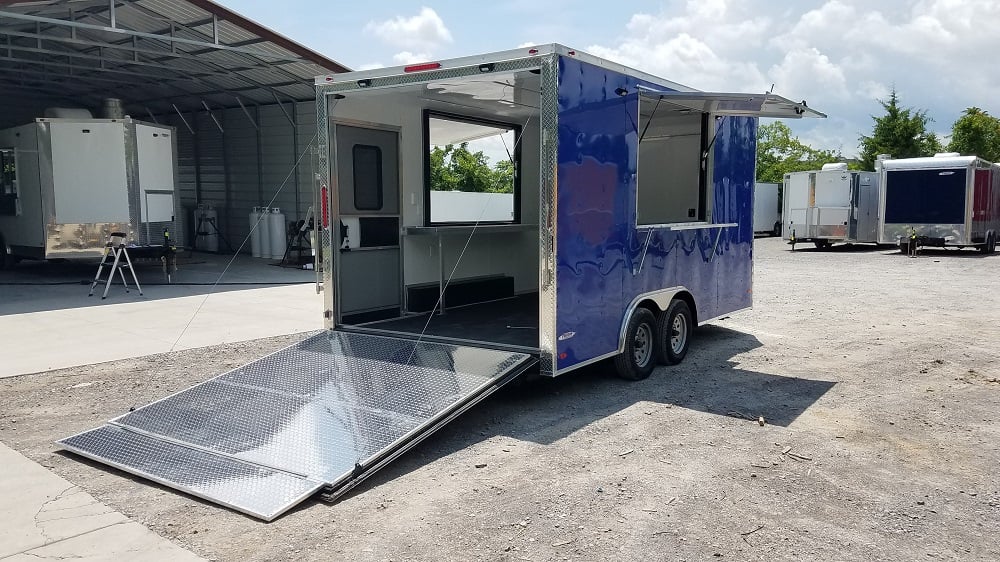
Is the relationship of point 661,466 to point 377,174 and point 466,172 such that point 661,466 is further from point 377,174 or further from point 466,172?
point 466,172

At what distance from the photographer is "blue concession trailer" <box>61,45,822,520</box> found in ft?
14.8

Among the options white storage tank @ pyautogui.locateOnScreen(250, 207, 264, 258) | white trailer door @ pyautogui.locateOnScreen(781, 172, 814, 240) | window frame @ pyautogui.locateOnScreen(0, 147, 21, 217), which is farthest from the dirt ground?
white trailer door @ pyautogui.locateOnScreen(781, 172, 814, 240)

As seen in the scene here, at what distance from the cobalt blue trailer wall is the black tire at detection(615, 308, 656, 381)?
0.60ft

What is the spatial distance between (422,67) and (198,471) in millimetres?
3310

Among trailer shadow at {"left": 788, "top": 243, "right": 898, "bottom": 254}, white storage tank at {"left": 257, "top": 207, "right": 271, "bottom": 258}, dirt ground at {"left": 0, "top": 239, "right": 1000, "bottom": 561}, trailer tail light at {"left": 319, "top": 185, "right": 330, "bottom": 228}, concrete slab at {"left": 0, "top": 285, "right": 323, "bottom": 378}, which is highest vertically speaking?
trailer tail light at {"left": 319, "top": 185, "right": 330, "bottom": 228}

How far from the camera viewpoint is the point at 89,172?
12.9 metres

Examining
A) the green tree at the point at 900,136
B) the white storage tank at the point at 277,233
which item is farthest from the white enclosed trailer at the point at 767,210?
the white storage tank at the point at 277,233

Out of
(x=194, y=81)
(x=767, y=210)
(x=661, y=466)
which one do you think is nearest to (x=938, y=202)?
(x=767, y=210)

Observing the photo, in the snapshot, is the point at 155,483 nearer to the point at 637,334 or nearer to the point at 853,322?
the point at 637,334

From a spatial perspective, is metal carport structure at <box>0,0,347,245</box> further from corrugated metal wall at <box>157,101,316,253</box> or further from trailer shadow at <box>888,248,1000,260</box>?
trailer shadow at <box>888,248,1000,260</box>

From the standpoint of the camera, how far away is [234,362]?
282 inches

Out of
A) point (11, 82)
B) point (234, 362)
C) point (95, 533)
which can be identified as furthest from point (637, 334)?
point (11, 82)

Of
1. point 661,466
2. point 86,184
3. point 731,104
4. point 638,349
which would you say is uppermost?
point 731,104

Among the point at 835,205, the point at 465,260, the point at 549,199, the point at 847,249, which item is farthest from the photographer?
the point at 847,249
